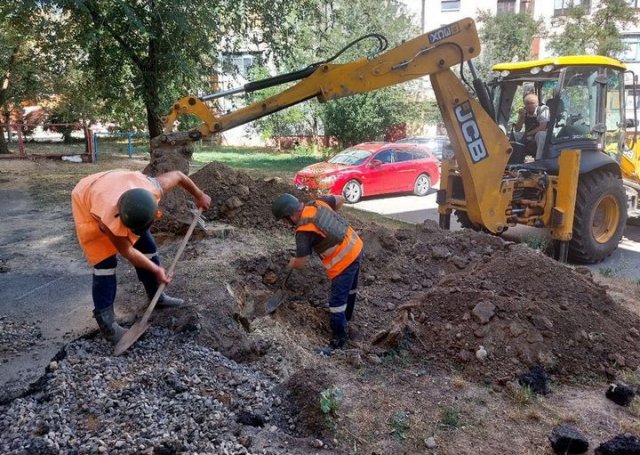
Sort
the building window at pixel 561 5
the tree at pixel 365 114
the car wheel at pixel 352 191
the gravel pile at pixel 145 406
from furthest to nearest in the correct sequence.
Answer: the building window at pixel 561 5, the tree at pixel 365 114, the car wheel at pixel 352 191, the gravel pile at pixel 145 406

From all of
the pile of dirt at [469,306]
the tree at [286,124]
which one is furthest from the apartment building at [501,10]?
the pile of dirt at [469,306]

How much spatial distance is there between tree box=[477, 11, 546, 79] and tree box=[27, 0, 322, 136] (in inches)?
657

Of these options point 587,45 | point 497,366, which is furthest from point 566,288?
point 587,45

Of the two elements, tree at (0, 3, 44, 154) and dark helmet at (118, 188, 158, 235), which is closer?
dark helmet at (118, 188, 158, 235)

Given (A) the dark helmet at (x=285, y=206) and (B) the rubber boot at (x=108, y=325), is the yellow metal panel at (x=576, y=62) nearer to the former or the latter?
(A) the dark helmet at (x=285, y=206)

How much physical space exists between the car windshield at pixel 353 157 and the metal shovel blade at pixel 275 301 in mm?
8930

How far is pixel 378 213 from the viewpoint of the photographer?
12484mm

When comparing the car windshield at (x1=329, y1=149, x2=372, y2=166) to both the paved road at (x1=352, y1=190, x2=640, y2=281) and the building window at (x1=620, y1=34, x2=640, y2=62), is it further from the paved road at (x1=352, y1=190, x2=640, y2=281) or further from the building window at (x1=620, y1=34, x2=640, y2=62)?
the building window at (x1=620, y1=34, x2=640, y2=62)

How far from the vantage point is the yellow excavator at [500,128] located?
21.5ft

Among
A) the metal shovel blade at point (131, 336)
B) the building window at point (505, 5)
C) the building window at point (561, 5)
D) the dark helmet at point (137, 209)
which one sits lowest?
the metal shovel blade at point (131, 336)

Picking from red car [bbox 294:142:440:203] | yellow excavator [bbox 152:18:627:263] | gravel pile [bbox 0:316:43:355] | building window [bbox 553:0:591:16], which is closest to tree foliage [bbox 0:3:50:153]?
red car [bbox 294:142:440:203]

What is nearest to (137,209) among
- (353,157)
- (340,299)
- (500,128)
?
(340,299)

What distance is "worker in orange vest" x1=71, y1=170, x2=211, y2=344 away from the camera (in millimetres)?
3814

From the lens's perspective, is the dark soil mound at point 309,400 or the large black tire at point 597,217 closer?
the dark soil mound at point 309,400
